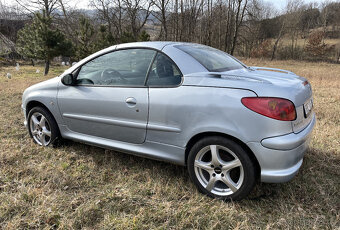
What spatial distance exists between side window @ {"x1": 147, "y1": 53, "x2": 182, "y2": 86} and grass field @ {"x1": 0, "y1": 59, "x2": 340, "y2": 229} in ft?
3.50

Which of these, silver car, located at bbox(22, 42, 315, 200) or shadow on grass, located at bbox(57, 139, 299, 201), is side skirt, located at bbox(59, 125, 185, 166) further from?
→ shadow on grass, located at bbox(57, 139, 299, 201)

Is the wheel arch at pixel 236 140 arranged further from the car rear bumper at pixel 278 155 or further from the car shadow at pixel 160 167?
the car shadow at pixel 160 167

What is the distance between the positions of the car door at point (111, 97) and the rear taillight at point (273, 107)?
3.42 ft

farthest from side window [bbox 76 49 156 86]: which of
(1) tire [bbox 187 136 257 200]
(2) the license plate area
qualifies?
(2) the license plate area

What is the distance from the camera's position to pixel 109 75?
2.90 metres

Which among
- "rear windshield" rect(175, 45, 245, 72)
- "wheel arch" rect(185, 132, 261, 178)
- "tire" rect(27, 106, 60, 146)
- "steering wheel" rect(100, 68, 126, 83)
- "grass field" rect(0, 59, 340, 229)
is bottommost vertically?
"grass field" rect(0, 59, 340, 229)

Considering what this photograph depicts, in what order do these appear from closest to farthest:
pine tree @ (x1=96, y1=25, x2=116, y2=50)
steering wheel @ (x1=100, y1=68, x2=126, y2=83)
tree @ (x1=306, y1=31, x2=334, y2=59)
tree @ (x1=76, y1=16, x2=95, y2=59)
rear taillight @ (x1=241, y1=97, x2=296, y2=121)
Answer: rear taillight @ (x1=241, y1=97, x2=296, y2=121), steering wheel @ (x1=100, y1=68, x2=126, y2=83), pine tree @ (x1=96, y1=25, x2=116, y2=50), tree @ (x1=76, y1=16, x2=95, y2=59), tree @ (x1=306, y1=31, x2=334, y2=59)

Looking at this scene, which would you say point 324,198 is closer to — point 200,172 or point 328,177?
point 328,177

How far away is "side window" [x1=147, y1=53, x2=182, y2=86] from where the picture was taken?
2.42 metres

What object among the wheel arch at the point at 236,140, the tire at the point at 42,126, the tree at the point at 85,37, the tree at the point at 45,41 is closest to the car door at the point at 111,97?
the tire at the point at 42,126

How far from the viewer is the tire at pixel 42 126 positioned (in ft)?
11.1

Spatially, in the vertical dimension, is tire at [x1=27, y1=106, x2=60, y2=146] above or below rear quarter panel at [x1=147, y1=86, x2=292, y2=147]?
below

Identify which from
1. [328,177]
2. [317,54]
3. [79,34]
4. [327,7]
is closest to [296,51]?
[317,54]

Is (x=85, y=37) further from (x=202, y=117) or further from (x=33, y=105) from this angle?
(x=202, y=117)
